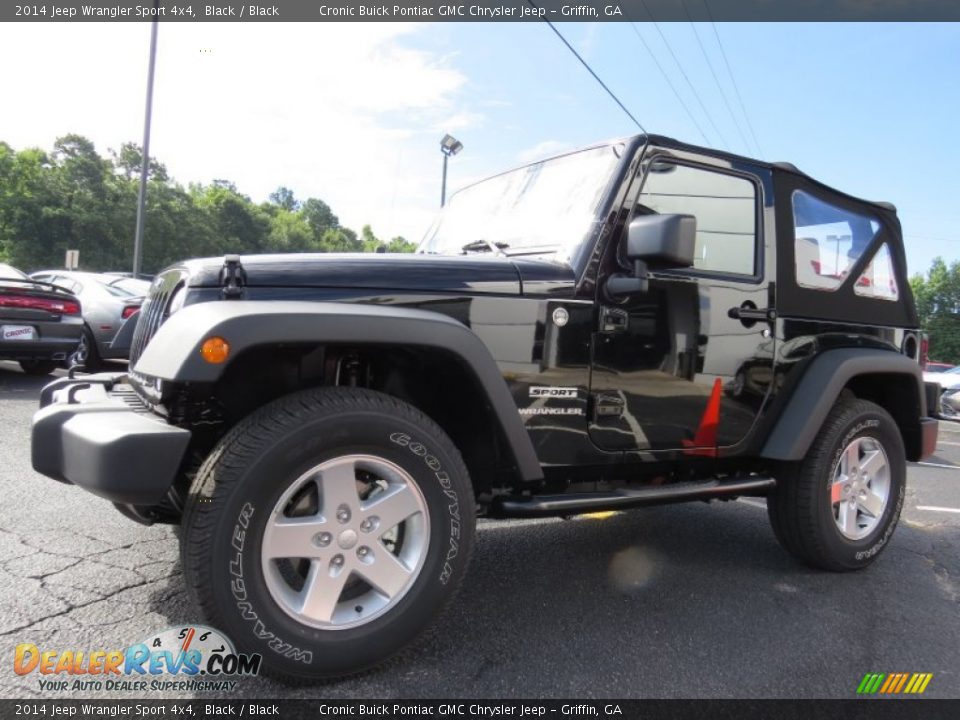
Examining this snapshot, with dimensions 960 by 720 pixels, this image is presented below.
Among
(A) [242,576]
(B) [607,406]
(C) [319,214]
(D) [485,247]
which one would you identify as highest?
(C) [319,214]

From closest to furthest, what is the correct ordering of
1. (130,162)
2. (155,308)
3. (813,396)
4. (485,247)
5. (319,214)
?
1. (155,308)
2. (485,247)
3. (813,396)
4. (130,162)
5. (319,214)

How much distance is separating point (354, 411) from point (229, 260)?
641mm

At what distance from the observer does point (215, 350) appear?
72.6 inches

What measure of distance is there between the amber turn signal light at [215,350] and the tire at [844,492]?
275 centimetres

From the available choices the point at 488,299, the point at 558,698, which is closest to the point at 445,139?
the point at 488,299

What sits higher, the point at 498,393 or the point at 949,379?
the point at 498,393

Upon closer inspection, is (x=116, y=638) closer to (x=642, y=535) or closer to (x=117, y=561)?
(x=117, y=561)

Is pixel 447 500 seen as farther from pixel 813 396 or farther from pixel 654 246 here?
pixel 813 396

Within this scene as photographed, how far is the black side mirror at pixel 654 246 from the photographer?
2.44m

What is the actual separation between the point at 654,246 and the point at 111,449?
1.95 m

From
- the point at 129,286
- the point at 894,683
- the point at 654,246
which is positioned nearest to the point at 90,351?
the point at 129,286

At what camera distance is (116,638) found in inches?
87.6

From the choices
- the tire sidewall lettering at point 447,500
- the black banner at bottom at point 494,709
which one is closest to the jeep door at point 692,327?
the tire sidewall lettering at point 447,500

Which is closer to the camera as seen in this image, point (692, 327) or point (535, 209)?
point (692, 327)
